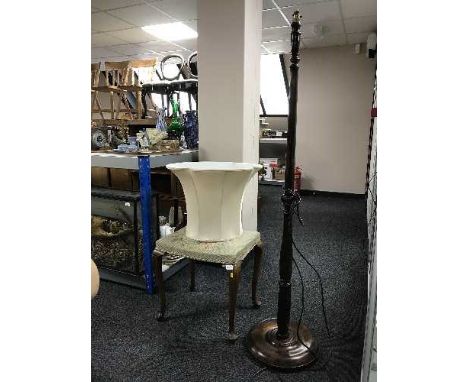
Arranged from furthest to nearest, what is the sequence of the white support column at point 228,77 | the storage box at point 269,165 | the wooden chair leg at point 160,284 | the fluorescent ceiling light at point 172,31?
the storage box at point 269,165 < the fluorescent ceiling light at point 172,31 < the white support column at point 228,77 < the wooden chair leg at point 160,284

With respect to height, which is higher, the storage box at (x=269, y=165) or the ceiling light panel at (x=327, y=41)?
the ceiling light panel at (x=327, y=41)

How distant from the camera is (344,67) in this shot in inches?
214

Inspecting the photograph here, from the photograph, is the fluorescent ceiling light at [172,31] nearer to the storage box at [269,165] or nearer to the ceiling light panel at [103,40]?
the ceiling light panel at [103,40]

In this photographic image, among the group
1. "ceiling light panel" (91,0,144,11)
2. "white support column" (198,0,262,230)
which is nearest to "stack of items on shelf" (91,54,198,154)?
"white support column" (198,0,262,230)

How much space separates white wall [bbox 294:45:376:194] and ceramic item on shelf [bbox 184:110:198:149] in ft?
11.5

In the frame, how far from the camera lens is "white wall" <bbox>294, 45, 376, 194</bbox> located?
17.7 ft

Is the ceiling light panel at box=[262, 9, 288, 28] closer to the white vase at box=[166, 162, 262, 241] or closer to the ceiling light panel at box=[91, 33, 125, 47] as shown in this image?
the ceiling light panel at box=[91, 33, 125, 47]

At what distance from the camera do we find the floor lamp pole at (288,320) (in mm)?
1441

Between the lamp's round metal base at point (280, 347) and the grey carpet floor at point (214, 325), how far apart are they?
4 centimetres

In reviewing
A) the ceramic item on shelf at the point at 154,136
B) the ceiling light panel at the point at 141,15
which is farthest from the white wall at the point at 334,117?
the ceramic item on shelf at the point at 154,136

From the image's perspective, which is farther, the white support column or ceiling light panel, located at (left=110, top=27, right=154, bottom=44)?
ceiling light panel, located at (left=110, top=27, right=154, bottom=44)
